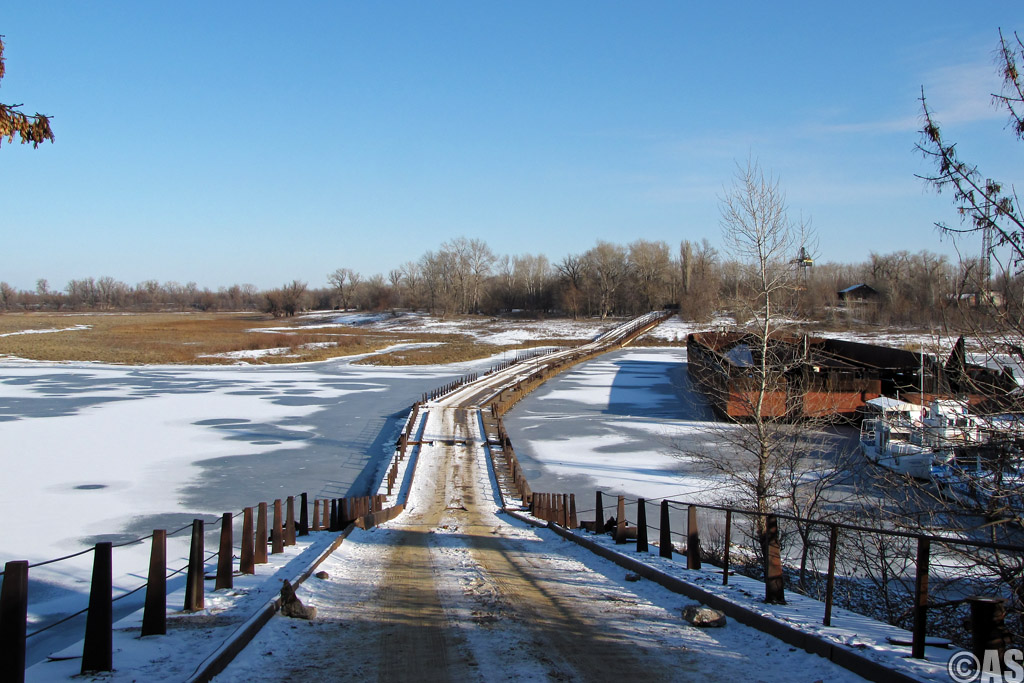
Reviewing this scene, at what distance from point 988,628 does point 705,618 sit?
222cm

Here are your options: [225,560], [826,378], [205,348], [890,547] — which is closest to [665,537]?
[890,547]

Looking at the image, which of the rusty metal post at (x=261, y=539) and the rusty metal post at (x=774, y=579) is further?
the rusty metal post at (x=261, y=539)

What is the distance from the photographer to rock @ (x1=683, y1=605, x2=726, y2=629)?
5992 mm

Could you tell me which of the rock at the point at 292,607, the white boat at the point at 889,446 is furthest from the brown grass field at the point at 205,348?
the rock at the point at 292,607

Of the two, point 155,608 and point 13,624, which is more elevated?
point 13,624

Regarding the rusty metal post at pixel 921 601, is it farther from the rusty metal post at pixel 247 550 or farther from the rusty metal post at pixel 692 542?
the rusty metal post at pixel 247 550

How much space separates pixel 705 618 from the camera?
237 inches

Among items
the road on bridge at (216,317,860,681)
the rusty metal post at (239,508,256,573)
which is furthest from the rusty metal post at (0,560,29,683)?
the rusty metal post at (239,508,256,573)

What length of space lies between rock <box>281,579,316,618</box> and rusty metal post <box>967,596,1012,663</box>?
4.96 metres

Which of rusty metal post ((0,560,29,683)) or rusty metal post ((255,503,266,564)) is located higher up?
rusty metal post ((0,560,29,683))

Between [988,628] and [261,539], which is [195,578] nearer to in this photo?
[261,539]

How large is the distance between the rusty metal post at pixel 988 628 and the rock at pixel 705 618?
2.05 meters

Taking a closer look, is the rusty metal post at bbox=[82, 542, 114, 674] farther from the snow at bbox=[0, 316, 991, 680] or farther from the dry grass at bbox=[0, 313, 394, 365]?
the dry grass at bbox=[0, 313, 394, 365]

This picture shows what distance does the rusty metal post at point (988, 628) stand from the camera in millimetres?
4219
